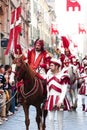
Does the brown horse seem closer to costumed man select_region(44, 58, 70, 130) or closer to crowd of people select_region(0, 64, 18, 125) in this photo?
costumed man select_region(44, 58, 70, 130)

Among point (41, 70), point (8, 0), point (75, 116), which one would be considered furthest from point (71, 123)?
point (8, 0)

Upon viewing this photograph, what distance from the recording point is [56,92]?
433 inches

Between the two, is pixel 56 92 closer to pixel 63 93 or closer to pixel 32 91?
pixel 63 93

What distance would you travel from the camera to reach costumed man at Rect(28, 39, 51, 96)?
1242 centimetres

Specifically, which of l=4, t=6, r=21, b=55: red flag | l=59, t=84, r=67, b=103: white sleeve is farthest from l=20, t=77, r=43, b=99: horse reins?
l=4, t=6, r=21, b=55: red flag

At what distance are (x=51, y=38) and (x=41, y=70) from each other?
311 feet

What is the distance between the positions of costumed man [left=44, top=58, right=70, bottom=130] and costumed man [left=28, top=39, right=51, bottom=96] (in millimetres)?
1248

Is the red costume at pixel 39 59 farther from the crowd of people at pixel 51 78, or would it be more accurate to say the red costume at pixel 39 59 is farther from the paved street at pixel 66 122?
the paved street at pixel 66 122

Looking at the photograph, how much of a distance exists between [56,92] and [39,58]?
1.68 m

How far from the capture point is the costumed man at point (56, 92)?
10.9 metres

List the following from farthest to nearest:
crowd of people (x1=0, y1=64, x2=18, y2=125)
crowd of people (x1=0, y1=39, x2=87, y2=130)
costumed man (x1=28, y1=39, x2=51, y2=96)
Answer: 1. crowd of people (x1=0, y1=64, x2=18, y2=125)
2. costumed man (x1=28, y1=39, x2=51, y2=96)
3. crowd of people (x1=0, y1=39, x2=87, y2=130)

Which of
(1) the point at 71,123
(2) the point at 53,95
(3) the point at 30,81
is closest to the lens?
(2) the point at 53,95

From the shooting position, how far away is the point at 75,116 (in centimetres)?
1728

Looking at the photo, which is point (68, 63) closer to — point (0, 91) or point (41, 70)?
point (0, 91)
